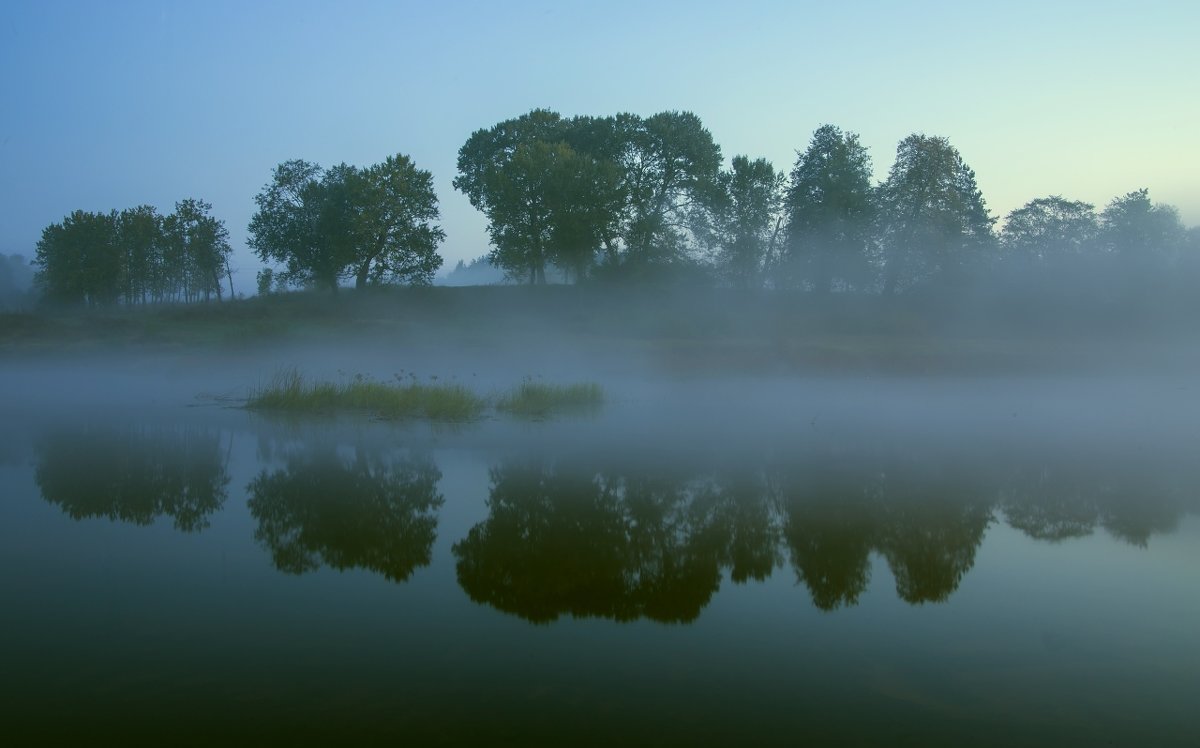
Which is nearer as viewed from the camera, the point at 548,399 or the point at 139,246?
the point at 548,399

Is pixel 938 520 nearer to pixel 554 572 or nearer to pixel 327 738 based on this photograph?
pixel 554 572

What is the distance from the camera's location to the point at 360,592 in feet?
26.4

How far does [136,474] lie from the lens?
1305 cm

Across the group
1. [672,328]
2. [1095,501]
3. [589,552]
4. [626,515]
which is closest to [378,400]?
[626,515]

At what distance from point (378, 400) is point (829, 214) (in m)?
32.4

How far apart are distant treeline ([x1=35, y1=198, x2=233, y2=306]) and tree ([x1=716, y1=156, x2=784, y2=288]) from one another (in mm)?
28897

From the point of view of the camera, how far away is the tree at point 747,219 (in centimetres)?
4925

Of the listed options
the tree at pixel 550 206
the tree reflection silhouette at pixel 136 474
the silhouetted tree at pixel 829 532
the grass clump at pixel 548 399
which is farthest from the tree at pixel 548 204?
the silhouetted tree at pixel 829 532

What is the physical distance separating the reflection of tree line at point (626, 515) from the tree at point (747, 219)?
35.0 metres

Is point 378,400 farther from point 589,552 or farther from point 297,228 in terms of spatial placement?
point 297,228

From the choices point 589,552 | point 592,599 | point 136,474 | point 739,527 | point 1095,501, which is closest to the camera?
point 592,599

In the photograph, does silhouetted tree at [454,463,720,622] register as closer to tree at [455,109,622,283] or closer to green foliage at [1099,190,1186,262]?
tree at [455,109,622,283]

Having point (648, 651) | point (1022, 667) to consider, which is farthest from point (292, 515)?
point (1022, 667)

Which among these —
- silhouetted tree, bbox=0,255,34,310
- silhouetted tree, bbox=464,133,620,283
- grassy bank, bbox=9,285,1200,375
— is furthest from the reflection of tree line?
silhouetted tree, bbox=0,255,34,310
